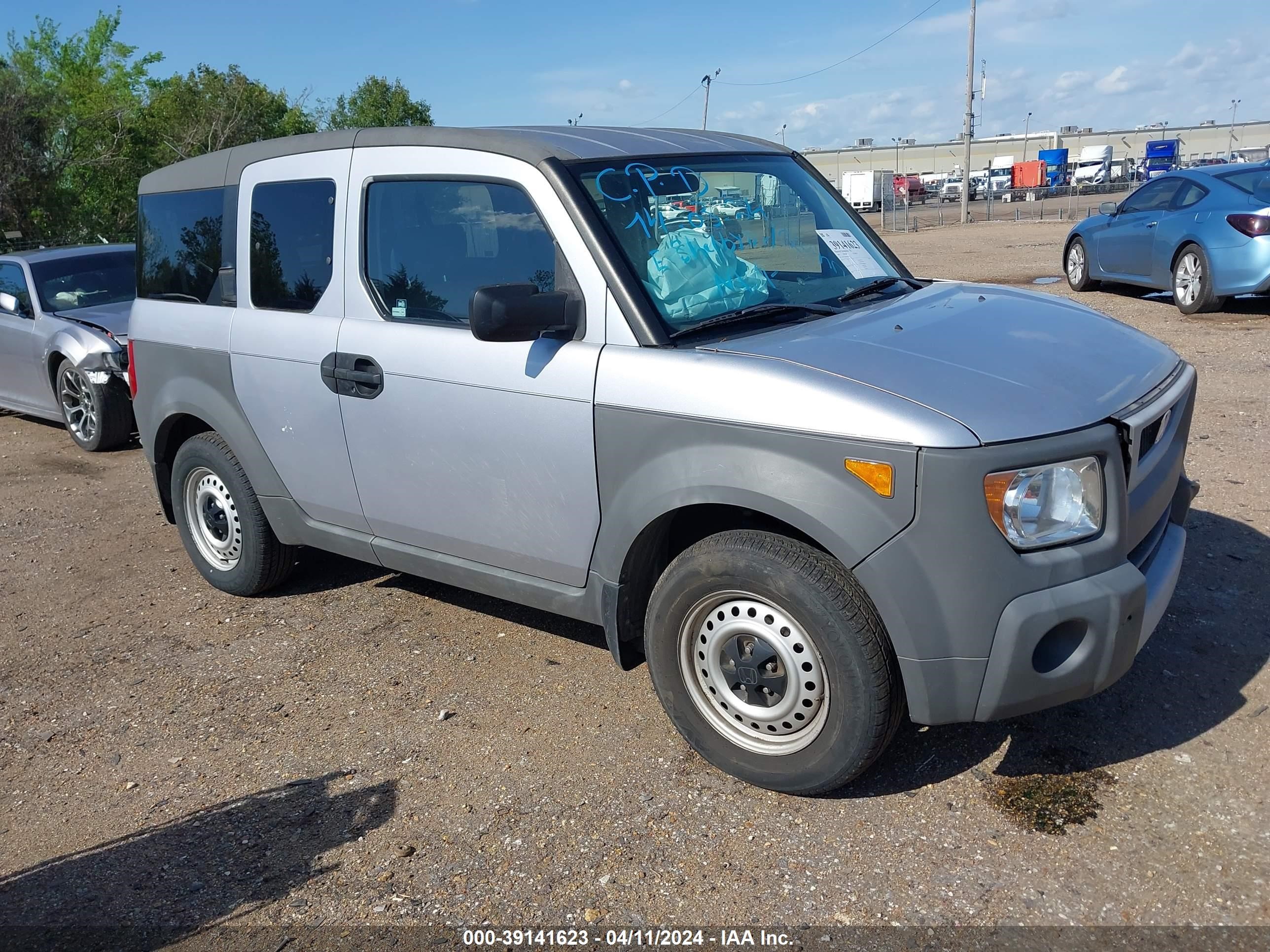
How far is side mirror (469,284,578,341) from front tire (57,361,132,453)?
6.50 m

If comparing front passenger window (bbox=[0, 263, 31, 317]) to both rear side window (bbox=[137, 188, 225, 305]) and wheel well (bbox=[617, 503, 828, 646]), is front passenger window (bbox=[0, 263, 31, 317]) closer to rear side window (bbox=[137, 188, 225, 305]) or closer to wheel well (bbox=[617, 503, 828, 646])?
rear side window (bbox=[137, 188, 225, 305])

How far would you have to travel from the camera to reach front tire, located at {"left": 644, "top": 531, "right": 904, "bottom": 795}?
3107 mm

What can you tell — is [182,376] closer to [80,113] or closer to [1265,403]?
[1265,403]

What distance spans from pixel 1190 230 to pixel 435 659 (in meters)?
10.1

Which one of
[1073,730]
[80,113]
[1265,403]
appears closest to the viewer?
[1073,730]

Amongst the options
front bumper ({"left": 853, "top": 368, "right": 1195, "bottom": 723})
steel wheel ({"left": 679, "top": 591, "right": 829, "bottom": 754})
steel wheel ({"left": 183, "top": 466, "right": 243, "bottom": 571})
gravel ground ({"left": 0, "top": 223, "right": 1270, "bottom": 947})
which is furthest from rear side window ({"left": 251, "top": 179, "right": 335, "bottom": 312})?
front bumper ({"left": 853, "top": 368, "right": 1195, "bottom": 723})

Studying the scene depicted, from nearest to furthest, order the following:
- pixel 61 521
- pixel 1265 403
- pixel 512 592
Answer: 1. pixel 512 592
2. pixel 61 521
3. pixel 1265 403

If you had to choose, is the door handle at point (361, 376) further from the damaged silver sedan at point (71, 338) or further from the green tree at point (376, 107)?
the green tree at point (376, 107)

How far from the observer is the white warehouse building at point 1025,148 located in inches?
3460

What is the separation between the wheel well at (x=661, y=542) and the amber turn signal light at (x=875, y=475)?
48 cm

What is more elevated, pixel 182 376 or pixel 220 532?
pixel 182 376

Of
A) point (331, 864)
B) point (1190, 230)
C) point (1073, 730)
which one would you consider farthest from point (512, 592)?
point (1190, 230)

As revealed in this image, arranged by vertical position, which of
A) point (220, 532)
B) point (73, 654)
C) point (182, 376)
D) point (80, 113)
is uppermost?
point (80, 113)

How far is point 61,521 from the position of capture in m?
7.12
